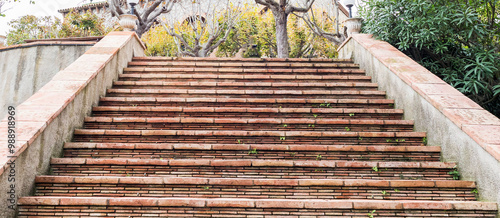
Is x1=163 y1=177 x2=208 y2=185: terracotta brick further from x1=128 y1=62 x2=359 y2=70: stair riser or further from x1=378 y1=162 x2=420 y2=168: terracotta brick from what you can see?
x1=128 y1=62 x2=359 y2=70: stair riser

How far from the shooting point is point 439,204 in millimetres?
3354

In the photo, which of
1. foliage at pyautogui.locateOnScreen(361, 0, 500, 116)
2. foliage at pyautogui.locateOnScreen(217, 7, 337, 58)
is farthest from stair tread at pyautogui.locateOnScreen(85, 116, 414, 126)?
foliage at pyautogui.locateOnScreen(217, 7, 337, 58)

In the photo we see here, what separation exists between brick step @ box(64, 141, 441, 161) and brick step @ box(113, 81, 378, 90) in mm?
1981

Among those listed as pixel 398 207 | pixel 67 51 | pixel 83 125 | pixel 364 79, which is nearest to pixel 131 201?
pixel 83 125

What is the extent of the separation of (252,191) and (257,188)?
0.07 metres

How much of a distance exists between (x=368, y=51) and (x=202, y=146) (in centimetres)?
393

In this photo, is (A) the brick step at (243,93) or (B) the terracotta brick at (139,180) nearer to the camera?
(B) the terracotta brick at (139,180)

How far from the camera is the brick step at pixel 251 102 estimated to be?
549 centimetres

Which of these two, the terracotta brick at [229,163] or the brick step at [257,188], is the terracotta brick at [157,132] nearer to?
the terracotta brick at [229,163]

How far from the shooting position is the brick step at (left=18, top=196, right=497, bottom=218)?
10.9ft

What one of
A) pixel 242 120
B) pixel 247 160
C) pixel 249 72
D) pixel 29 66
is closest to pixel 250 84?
pixel 249 72

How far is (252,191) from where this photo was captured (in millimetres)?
3719

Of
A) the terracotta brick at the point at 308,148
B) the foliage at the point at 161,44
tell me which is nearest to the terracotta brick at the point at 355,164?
the terracotta brick at the point at 308,148

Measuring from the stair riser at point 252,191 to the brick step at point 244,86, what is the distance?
8.82 feet
